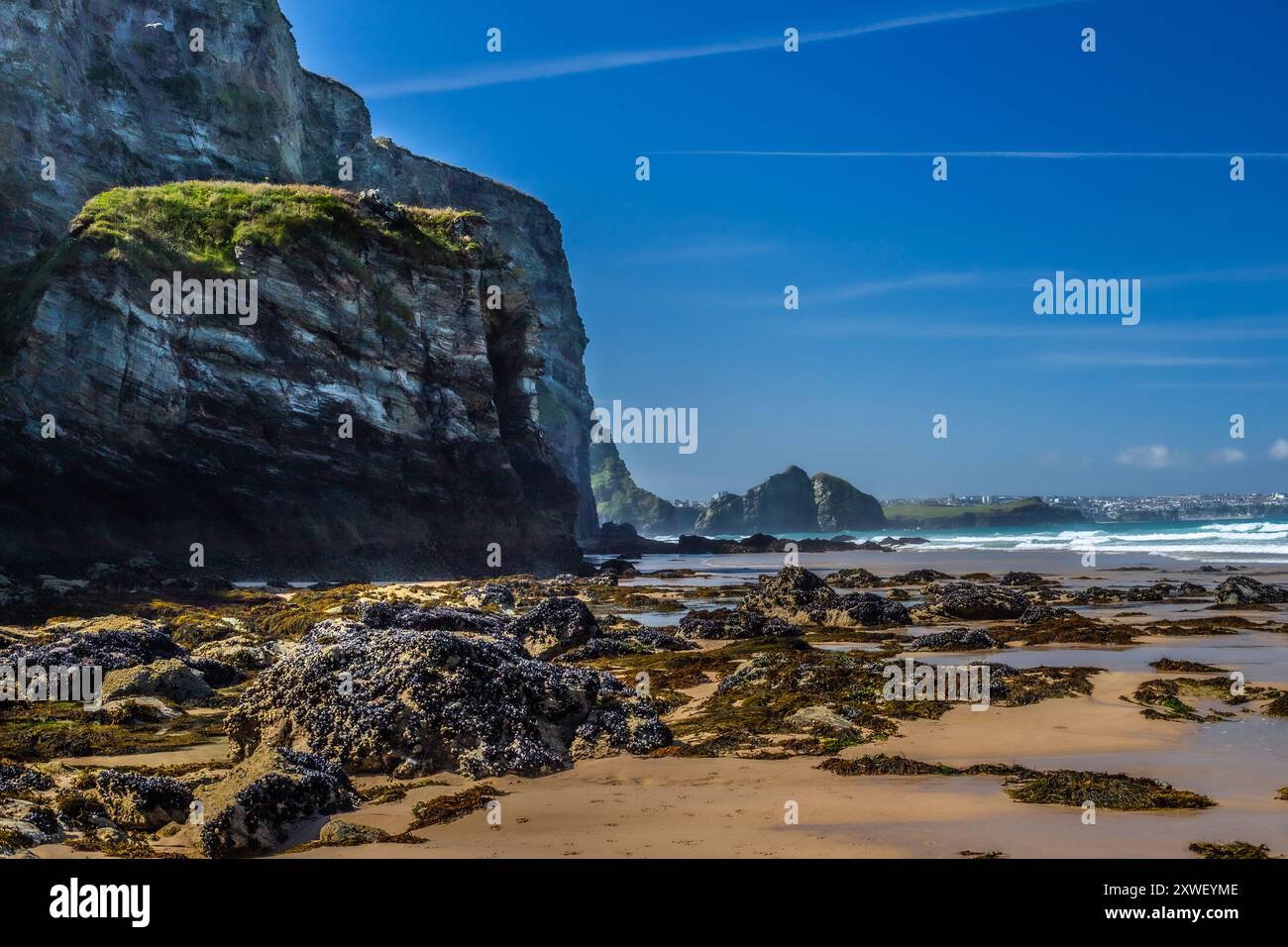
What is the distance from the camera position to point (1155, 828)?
6.11 meters

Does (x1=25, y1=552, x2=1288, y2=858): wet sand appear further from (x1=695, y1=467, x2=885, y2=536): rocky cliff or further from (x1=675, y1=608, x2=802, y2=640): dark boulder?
(x1=695, y1=467, x2=885, y2=536): rocky cliff

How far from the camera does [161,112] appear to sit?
46.2 metres

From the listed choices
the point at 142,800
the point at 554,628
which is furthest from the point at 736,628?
the point at 142,800

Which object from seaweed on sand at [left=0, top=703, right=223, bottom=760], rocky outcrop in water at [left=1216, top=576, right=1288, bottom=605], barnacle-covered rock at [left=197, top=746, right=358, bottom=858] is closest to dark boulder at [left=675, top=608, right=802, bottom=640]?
seaweed on sand at [left=0, top=703, right=223, bottom=760]

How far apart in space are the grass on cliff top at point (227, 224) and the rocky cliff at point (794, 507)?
95.6 meters

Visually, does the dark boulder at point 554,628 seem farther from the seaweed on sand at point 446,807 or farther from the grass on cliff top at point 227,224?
the grass on cliff top at point 227,224

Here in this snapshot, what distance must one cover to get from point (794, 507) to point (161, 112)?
99.1 meters

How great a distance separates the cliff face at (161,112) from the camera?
124ft

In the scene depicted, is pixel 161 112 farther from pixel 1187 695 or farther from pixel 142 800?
pixel 1187 695

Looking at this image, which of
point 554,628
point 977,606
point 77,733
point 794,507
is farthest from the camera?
point 794,507

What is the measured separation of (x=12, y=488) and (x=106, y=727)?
21582mm

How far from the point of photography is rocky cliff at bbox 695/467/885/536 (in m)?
129

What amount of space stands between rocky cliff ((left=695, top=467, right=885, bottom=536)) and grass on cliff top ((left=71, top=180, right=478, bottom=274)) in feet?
314
